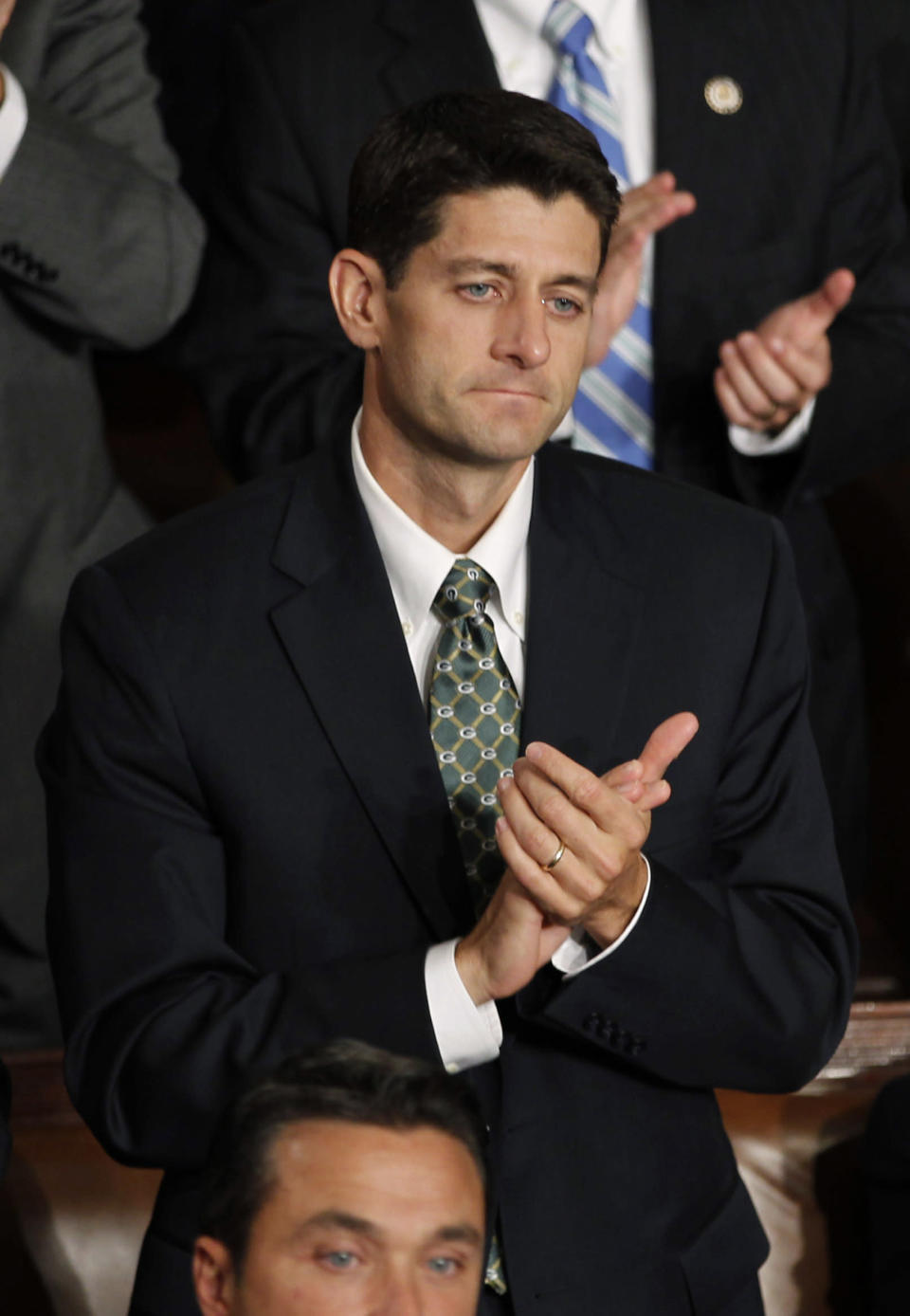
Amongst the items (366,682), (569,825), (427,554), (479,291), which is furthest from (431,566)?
(569,825)

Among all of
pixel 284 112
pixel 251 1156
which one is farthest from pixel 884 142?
pixel 251 1156

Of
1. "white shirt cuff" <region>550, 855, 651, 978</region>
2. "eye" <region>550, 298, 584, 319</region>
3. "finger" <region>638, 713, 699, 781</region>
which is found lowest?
"white shirt cuff" <region>550, 855, 651, 978</region>

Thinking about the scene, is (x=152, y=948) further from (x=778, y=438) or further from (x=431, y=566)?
(x=778, y=438)

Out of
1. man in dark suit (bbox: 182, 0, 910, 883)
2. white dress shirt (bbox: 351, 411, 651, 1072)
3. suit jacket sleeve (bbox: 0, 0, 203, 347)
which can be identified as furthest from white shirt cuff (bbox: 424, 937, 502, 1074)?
suit jacket sleeve (bbox: 0, 0, 203, 347)

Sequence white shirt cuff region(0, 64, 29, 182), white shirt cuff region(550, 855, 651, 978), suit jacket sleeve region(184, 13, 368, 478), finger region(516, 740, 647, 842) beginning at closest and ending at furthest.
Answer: finger region(516, 740, 647, 842) → white shirt cuff region(550, 855, 651, 978) → white shirt cuff region(0, 64, 29, 182) → suit jacket sleeve region(184, 13, 368, 478)

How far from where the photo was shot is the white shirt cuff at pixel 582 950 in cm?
154

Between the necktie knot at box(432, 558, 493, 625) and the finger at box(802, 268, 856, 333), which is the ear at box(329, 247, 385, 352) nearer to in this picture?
the necktie knot at box(432, 558, 493, 625)

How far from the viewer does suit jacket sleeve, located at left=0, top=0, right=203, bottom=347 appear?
6.72 ft

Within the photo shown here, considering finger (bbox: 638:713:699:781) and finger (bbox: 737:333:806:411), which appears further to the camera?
finger (bbox: 737:333:806:411)

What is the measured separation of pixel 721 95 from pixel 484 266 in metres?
0.70

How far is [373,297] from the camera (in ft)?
5.62

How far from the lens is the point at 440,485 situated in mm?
1682

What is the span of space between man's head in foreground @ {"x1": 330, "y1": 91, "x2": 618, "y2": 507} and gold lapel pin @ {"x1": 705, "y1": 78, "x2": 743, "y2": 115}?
0.57 meters

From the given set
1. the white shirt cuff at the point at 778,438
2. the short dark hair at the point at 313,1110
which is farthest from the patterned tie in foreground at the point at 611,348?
the short dark hair at the point at 313,1110
